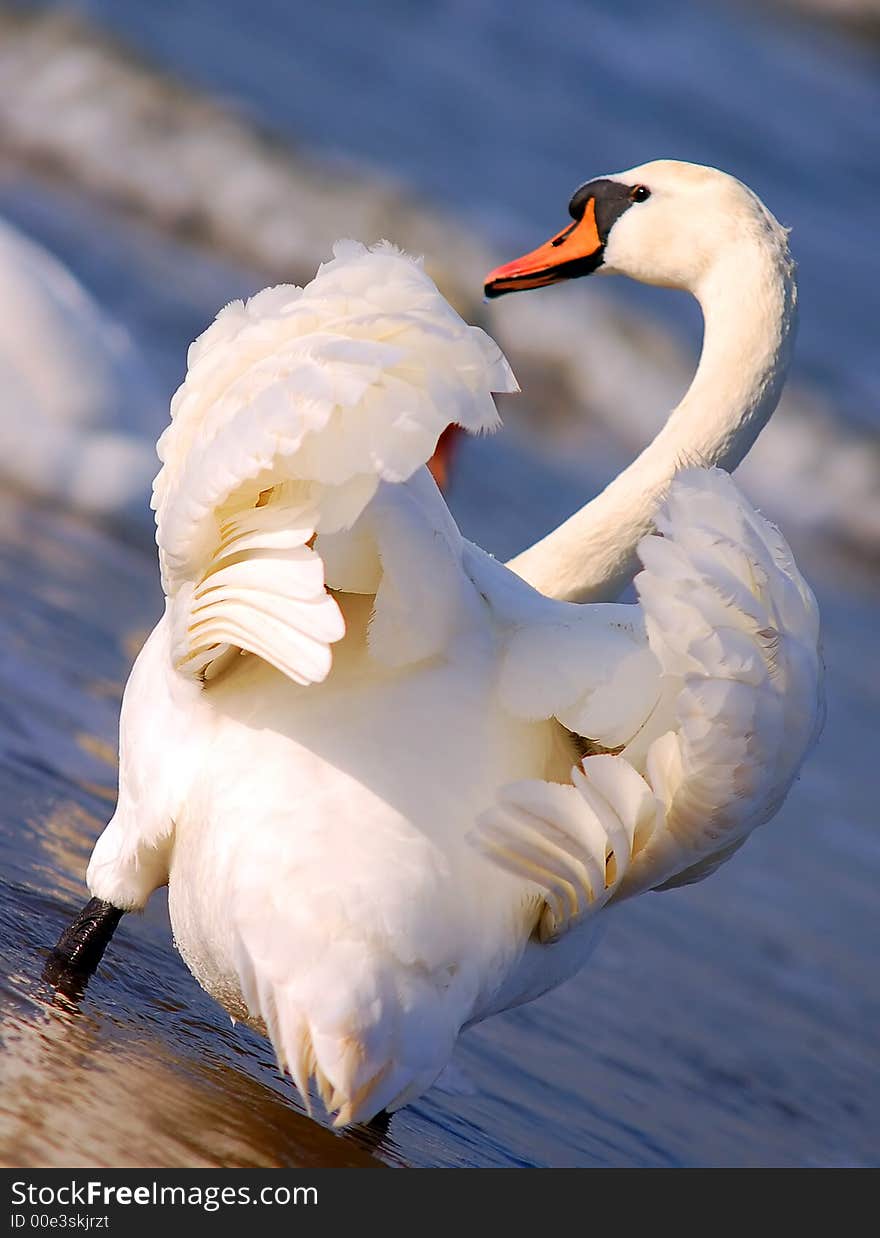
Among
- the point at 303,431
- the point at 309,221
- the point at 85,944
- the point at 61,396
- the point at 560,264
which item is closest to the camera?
the point at 303,431

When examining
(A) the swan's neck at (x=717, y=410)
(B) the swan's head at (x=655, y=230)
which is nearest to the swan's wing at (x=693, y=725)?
(A) the swan's neck at (x=717, y=410)

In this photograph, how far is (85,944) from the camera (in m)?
4.00

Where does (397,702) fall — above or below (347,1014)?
above

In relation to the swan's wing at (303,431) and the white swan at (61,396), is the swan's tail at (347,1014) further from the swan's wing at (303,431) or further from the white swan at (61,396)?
the white swan at (61,396)

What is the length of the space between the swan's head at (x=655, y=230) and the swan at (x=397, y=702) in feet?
4.53

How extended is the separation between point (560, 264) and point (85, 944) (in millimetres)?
2072

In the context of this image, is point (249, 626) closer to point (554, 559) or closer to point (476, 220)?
point (554, 559)

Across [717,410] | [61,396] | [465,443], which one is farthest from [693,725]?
[465,443]

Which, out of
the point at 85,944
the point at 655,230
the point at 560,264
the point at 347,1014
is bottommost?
the point at 85,944

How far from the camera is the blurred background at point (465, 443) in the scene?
4.15 m

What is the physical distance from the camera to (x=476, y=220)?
16344 millimetres

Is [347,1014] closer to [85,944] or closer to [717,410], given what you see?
[85,944]
